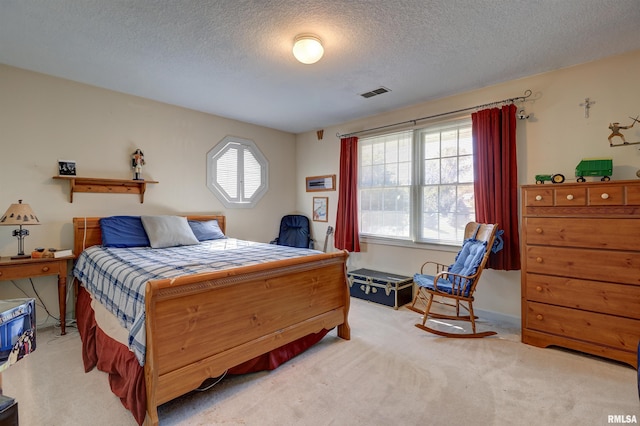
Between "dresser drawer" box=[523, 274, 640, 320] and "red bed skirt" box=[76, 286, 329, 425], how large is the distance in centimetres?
184

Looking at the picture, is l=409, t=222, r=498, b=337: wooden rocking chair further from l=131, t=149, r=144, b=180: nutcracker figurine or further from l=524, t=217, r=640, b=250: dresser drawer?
l=131, t=149, r=144, b=180: nutcracker figurine

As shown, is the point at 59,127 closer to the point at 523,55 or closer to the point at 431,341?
the point at 431,341

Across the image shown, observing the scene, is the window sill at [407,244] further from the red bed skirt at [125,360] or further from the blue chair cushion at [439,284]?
the red bed skirt at [125,360]

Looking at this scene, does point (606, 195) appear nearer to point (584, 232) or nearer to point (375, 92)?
point (584, 232)

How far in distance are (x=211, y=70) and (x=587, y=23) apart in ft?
9.91

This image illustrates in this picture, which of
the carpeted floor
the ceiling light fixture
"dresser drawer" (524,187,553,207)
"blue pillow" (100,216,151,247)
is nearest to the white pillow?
"blue pillow" (100,216,151,247)

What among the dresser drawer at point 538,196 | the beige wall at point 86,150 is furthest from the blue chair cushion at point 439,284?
the beige wall at point 86,150

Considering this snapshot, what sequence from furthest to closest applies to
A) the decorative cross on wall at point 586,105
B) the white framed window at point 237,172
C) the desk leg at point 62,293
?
the white framed window at point 237,172 → the desk leg at point 62,293 → the decorative cross on wall at point 586,105

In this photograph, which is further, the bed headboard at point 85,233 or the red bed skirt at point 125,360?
the bed headboard at point 85,233

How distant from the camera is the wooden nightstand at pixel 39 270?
2617 millimetres

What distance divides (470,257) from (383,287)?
3.62ft

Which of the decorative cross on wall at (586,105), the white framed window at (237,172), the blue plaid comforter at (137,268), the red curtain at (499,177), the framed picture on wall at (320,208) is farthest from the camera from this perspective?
the framed picture on wall at (320,208)

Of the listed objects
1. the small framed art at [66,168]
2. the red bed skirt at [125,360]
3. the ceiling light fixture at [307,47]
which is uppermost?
the ceiling light fixture at [307,47]

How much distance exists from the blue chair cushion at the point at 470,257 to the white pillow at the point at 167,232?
2869 millimetres
